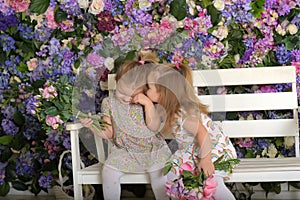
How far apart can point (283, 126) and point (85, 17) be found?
1.21m

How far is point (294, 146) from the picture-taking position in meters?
3.05

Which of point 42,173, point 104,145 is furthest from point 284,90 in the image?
point 42,173

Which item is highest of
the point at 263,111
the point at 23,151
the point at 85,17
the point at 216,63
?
the point at 85,17

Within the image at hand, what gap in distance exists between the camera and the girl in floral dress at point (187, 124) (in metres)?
2.34

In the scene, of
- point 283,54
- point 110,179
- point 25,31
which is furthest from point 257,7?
point 25,31

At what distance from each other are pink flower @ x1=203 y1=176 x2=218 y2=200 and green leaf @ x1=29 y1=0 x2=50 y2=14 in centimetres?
145

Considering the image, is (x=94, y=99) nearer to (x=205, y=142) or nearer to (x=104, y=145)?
(x=104, y=145)

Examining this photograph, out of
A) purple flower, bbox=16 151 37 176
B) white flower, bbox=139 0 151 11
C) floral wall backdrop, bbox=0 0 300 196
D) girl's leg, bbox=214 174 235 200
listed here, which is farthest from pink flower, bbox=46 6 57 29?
girl's leg, bbox=214 174 235 200

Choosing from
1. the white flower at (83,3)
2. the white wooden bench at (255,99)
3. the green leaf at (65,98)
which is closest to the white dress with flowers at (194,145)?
the white wooden bench at (255,99)

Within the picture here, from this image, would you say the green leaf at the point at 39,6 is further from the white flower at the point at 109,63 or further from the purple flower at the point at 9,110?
the white flower at the point at 109,63

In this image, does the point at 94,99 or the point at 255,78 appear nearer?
the point at 94,99

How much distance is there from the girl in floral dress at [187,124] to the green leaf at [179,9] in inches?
24.2

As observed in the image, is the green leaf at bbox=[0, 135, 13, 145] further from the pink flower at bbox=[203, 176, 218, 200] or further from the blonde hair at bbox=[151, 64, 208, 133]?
the pink flower at bbox=[203, 176, 218, 200]

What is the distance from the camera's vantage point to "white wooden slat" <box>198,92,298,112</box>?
288cm
